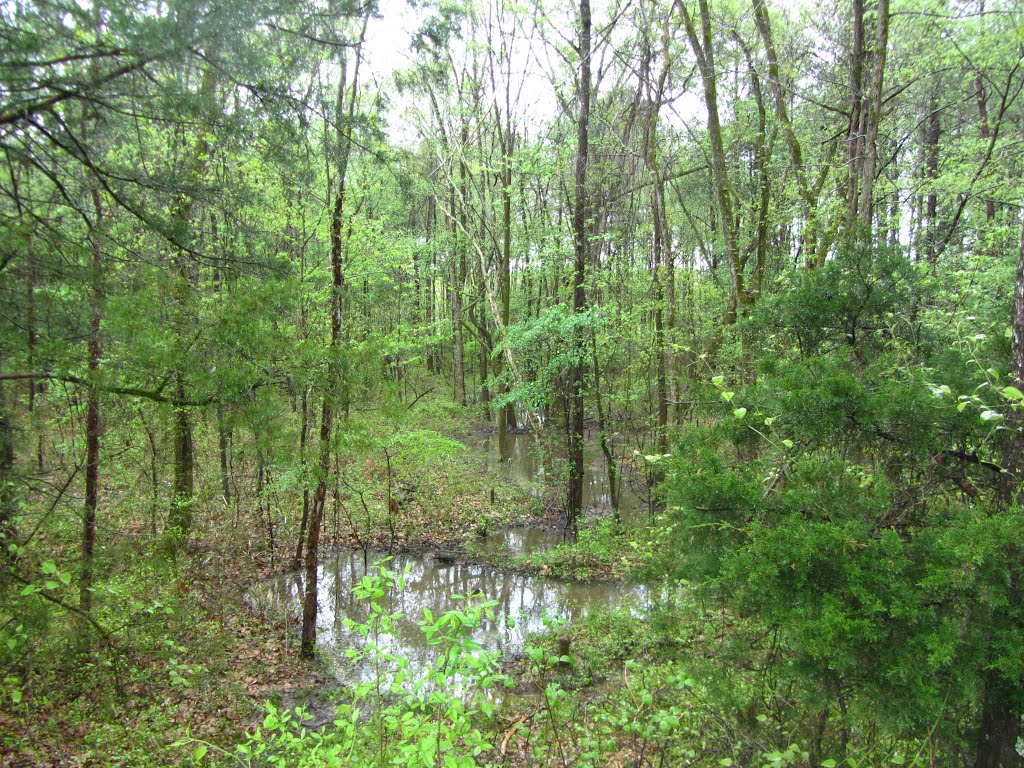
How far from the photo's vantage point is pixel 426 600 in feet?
30.6

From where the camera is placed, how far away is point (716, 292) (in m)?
17.2

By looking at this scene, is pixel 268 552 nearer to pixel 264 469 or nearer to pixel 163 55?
pixel 264 469

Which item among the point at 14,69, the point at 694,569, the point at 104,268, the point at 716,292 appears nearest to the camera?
the point at 14,69

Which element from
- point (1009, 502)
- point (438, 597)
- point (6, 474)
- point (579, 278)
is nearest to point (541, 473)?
point (438, 597)

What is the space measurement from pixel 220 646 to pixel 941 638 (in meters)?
7.53

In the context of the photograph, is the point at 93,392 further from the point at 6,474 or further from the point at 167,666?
the point at 167,666

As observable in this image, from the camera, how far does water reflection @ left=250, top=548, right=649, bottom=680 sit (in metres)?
7.80

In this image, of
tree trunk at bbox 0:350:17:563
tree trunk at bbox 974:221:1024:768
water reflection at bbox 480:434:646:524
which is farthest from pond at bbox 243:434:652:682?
tree trunk at bbox 974:221:1024:768

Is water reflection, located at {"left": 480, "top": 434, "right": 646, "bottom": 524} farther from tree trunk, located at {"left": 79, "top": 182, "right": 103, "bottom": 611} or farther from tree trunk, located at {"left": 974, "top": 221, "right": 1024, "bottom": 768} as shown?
tree trunk, located at {"left": 79, "top": 182, "right": 103, "bottom": 611}

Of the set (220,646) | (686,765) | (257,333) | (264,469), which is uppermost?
(257,333)

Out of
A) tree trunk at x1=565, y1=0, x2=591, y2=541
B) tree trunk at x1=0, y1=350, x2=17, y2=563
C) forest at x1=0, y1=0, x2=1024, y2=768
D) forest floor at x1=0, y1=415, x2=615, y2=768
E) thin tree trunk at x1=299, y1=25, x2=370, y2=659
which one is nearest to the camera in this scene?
forest at x1=0, y1=0, x2=1024, y2=768

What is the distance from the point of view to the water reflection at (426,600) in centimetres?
780

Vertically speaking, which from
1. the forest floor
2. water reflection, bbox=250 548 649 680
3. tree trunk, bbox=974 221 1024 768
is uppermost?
tree trunk, bbox=974 221 1024 768

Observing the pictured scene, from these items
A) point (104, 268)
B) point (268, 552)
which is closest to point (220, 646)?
point (268, 552)
